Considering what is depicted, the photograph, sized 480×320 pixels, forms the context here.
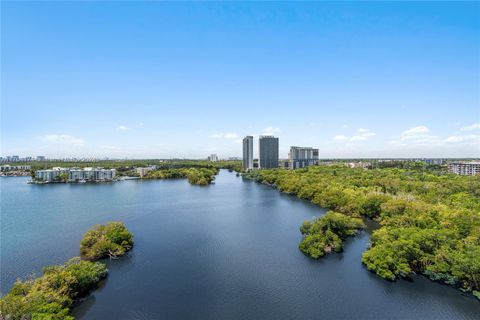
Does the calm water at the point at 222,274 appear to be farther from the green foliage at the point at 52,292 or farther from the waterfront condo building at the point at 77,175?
the waterfront condo building at the point at 77,175

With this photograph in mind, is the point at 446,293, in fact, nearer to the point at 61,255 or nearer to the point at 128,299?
the point at 128,299

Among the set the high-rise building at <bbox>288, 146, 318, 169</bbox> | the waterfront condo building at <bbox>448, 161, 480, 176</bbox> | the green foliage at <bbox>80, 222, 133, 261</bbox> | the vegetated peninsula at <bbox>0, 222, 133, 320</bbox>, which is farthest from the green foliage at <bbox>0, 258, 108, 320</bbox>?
the high-rise building at <bbox>288, 146, 318, 169</bbox>

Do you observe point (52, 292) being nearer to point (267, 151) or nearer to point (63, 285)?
point (63, 285)

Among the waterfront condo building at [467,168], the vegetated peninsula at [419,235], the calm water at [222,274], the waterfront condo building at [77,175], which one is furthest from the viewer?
the waterfront condo building at [77,175]

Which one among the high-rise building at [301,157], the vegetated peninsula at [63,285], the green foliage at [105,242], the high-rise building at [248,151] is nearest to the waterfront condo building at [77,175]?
the high-rise building at [248,151]

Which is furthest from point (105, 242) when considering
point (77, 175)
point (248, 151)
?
point (248, 151)
